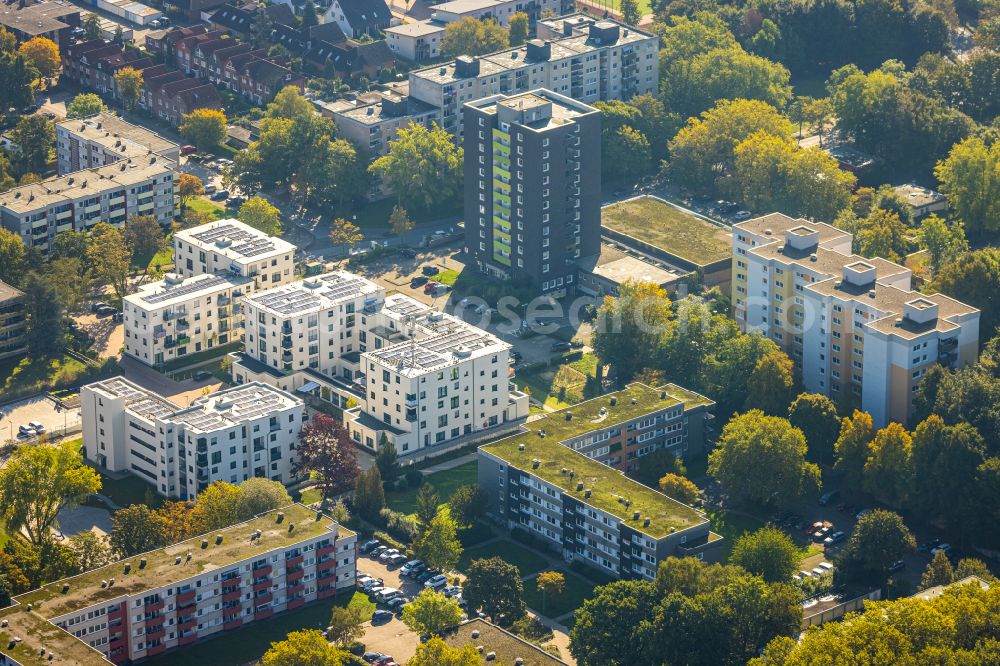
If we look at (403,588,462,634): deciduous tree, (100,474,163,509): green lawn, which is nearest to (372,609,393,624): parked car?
(403,588,462,634): deciduous tree

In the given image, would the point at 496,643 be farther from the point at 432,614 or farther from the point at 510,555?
the point at 510,555

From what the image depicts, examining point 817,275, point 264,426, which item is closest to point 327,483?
point 264,426

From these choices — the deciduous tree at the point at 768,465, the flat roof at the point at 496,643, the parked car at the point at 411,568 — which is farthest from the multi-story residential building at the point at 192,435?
the deciduous tree at the point at 768,465

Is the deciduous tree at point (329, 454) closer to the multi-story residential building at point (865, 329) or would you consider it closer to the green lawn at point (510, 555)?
the green lawn at point (510, 555)

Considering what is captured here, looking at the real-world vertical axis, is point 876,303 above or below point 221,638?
above

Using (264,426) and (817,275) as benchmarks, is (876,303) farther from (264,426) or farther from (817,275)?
(264,426)

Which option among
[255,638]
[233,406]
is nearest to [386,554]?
[255,638]

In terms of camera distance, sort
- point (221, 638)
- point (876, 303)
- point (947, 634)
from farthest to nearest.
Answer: point (876, 303)
point (221, 638)
point (947, 634)
